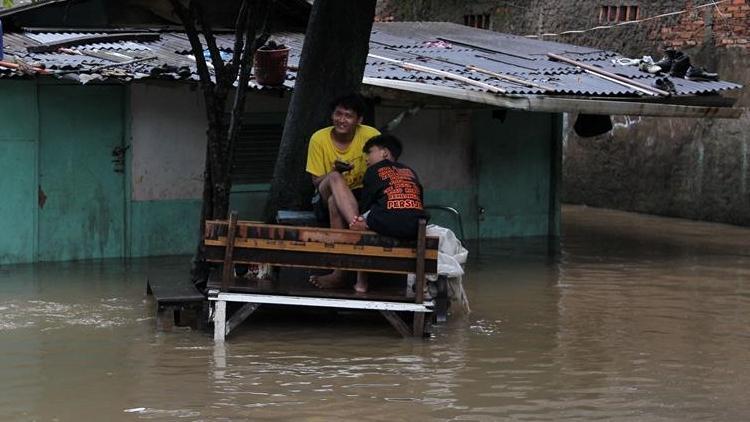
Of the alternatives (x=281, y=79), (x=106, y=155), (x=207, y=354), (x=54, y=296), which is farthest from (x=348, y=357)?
(x=106, y=155)

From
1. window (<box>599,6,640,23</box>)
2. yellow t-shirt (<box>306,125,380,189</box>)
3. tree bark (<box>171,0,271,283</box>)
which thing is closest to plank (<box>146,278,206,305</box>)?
tree bark (<box>171,0,271,283</box>)

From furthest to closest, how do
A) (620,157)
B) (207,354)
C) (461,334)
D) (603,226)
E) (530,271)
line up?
1. (620,157)
2. (603,226)
3. (530,271)
4. (461,334)
5. (207,354)

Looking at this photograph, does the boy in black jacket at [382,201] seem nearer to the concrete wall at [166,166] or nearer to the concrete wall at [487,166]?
the concrete wall at [166,166]

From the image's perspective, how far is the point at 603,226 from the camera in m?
18.1

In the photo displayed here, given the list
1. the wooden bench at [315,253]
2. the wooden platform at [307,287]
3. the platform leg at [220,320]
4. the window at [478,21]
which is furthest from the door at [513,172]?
the platform leg at [220,320]

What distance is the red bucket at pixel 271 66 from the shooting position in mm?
12594

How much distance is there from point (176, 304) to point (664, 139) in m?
11.4

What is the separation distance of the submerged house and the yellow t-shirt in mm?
2393

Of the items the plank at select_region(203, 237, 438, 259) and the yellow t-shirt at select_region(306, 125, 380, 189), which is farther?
the yellow t-shirt at select_region(306, 125, 380, 189)

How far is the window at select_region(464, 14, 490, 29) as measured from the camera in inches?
891

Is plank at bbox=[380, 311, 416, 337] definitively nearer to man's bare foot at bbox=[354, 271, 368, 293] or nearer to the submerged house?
man's bare foot at bbox=[354, 271, 368, 293]

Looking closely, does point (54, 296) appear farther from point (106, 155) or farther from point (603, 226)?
point (603, 226)

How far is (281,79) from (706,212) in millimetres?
8321

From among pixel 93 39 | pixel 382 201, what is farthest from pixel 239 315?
pixel 93 39
